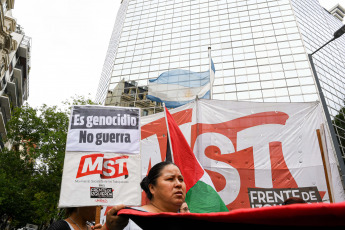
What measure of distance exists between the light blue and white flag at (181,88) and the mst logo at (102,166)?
4349 mm

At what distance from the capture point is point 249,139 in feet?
17.3

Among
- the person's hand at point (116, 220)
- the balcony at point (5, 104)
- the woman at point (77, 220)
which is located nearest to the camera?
the person's hand at point (116, 220)

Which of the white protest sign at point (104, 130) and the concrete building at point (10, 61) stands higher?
the concrete building at point (10, 61)

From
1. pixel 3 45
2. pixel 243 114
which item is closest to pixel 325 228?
pixel 243 114

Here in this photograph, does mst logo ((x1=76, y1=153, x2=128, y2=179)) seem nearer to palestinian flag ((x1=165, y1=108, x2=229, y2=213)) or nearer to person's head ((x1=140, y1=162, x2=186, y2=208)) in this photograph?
palestinian flag ((x1=165, y1=108, x2=229, y2=213))

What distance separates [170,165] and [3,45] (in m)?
26.4

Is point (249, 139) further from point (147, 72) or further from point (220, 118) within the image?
point (147, 72)

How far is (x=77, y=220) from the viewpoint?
9.11 feet

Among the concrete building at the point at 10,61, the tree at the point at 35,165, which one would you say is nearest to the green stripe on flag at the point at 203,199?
the tree at the point at 35,165

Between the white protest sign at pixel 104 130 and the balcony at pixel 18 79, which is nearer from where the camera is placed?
the white protest sign at pixel 104 130

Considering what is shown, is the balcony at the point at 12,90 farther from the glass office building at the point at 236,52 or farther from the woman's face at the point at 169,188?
the woman's face at the point at 169,188

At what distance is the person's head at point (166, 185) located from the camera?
1911 mm

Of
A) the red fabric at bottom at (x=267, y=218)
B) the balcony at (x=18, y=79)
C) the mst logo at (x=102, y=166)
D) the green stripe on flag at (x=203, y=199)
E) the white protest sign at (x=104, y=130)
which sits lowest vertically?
the red fabric at bottom at (x=267, y=218)

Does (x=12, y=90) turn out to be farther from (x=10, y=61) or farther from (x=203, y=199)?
(x=203, y=199)
